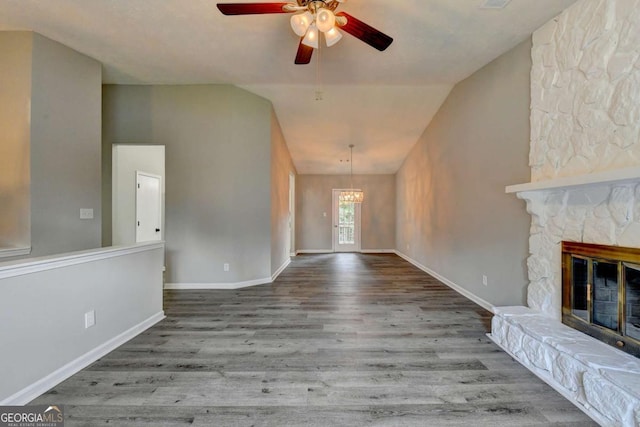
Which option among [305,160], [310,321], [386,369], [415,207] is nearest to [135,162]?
[305,160]

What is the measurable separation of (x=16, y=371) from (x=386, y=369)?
8.04 ft

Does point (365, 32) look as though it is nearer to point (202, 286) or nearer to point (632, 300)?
point (632, 300)

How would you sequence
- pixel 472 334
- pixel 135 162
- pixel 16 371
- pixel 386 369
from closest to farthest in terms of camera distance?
pixel 16 371 → pixel 386 369 → pixel 472 334 → pixel 135 162

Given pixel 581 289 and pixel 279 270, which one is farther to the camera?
pixel 279 270

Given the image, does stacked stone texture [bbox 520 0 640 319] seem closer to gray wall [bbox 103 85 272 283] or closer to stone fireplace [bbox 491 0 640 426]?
stone fireplace [bbox 491 0 640 426]

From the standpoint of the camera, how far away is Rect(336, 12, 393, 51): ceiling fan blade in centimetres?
198

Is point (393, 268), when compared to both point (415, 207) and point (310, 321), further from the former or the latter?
point (310, 321)

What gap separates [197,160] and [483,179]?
13.4ft

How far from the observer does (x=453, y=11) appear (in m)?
2.36

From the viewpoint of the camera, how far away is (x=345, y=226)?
8.22 metres

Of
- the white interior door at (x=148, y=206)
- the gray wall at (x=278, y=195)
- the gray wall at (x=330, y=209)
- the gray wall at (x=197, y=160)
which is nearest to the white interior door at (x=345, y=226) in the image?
the gray wall at (x=330, y=209)

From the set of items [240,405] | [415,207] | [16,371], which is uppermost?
[415,207]

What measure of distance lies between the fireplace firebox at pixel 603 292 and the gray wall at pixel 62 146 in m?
4.97

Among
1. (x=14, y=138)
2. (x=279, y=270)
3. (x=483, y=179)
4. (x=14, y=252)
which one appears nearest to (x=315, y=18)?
(x=483, y=179)
